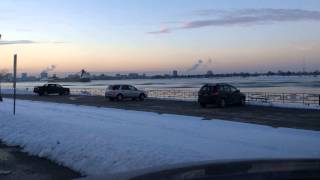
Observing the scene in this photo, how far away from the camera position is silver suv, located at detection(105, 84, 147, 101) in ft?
177

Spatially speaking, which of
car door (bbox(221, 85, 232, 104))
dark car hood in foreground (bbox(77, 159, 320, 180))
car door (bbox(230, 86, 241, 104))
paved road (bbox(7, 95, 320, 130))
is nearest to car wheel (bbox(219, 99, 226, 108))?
car door (bbox(221, 85, 232, 104))

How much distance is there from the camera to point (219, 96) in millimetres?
39812

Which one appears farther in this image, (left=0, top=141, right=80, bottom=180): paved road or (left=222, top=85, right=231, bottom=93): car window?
(left=222, top=85, right=231, bottom=93): car window

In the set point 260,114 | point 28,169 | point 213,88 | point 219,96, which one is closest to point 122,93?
point 213,88

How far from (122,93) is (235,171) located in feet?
166

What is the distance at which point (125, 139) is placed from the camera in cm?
1558

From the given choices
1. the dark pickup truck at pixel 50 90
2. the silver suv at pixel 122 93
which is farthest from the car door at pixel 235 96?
the dark pickup truck at pixel 50 90

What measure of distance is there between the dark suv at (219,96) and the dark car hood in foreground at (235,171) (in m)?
35.7

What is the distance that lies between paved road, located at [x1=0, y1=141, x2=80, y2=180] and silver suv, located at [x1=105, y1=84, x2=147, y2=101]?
127 feet

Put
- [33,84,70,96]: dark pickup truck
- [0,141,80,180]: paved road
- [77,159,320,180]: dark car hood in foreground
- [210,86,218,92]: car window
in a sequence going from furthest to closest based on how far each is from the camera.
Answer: [33,84,70,96]: dark pickup truck < [210,86,218,92]: car window < [0,141,80,180]: paved road < [77,159,320,180]: dark car hood in foreground

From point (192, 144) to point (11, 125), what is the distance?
8.65 m

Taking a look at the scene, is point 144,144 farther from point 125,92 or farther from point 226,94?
point 125,92

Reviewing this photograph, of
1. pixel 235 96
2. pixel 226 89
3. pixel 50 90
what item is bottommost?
pixel 50 90

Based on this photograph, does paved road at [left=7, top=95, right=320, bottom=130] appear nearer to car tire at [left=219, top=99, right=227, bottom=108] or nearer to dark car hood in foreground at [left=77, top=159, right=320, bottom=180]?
car tire at [left=219, top=99, right=227, bottom=108]
